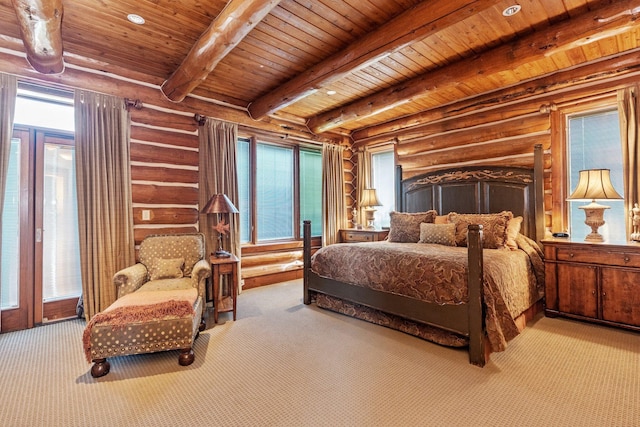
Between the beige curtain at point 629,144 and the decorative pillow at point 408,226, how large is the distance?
204cm

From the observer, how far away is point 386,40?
2855mm

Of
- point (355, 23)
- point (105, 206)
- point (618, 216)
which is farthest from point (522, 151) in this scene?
point (105, 206)

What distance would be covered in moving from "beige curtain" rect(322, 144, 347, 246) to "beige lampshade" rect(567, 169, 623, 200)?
3.58 m

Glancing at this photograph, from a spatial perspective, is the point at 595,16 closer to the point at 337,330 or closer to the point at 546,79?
the point at 546,79

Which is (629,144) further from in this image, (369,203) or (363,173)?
(363,173)

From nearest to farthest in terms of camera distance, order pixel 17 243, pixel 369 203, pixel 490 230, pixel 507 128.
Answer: pixel 17 243 → pixel 490 230 → pixel 507 128 → pixel 369 203

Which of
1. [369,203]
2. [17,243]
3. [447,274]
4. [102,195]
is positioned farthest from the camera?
[369,203]

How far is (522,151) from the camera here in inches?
166

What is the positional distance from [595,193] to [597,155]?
2.79 feet

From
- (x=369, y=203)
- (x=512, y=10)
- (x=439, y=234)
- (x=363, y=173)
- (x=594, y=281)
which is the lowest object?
(x=594, y=281)

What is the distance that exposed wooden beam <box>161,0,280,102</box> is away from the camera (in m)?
2.37

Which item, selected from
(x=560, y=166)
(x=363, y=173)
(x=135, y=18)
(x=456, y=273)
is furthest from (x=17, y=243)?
(x=560, y=166)

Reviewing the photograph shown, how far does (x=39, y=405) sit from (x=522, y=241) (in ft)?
15.1

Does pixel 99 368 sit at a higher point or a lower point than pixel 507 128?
lower
